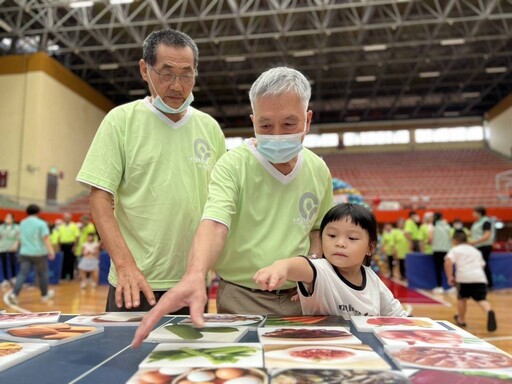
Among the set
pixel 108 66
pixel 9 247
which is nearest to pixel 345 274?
pixel 9 247

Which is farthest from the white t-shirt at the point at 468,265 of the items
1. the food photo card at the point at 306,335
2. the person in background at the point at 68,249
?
the person in background at the point at 68,249

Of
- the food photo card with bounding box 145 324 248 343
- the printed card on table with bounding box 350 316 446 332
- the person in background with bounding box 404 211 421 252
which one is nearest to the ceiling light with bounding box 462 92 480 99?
the person in background with bounding box 404 211 421 252

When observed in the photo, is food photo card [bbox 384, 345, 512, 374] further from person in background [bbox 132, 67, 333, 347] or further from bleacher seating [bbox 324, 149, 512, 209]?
bleacher seating [bbox 324, 149, 512, 209]

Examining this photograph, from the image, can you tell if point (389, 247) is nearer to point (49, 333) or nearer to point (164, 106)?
point (164, 106)

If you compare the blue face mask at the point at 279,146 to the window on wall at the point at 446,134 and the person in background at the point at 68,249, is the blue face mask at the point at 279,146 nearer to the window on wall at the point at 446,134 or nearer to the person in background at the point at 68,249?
the person in background at the point at 68,249

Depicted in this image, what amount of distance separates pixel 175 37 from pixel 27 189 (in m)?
14.8

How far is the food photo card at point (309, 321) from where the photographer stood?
122 centimetres

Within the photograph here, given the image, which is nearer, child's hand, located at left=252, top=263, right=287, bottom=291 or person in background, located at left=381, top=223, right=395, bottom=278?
child's hand, located at left=252, top=263, right=287, bottom=291

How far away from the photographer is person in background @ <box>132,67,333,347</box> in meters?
1.38

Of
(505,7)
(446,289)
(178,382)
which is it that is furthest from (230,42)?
(178,382)

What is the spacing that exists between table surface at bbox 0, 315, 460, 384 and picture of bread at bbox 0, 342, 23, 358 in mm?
49

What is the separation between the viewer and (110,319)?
134cm

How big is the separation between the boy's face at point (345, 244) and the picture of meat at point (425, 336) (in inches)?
16.2

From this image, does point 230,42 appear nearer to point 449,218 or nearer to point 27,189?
point 27,189
